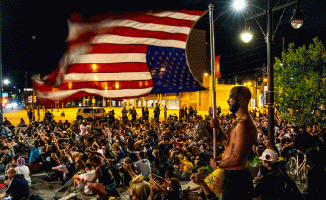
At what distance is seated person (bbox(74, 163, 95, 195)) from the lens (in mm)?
6648

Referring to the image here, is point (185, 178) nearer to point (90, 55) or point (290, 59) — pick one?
point (90, 55)

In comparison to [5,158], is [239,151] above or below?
above

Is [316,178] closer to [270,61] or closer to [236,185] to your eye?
[236,185]

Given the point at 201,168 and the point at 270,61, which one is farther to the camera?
the point at 270,61

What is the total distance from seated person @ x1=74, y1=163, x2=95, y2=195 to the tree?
1180cm

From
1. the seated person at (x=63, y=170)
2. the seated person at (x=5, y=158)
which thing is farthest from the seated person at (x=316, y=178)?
the seated person at (x=5, y=158)

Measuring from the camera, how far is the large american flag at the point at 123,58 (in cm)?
573

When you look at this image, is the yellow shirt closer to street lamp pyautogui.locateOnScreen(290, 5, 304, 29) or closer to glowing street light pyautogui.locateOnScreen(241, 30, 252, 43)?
street lamp pyautogui.locateOnScreen(290, 5, 304, 29)

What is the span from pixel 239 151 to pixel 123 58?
180 inches

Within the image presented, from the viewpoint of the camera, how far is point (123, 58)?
6.34m

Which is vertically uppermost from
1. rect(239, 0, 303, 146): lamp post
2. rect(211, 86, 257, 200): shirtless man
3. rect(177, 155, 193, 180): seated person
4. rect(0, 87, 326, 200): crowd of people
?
rect(239, 0, 303, 146): lamp post

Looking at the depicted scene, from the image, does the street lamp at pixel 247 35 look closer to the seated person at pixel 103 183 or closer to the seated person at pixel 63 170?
the seated person at pixel 103 183

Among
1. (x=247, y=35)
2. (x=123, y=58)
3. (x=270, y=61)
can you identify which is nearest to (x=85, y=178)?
(x=123, y=58)

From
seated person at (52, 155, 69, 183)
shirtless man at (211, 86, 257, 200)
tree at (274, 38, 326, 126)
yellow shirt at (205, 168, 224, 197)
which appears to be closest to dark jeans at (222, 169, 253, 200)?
shirtless man at (211, 86, 257, 200)
